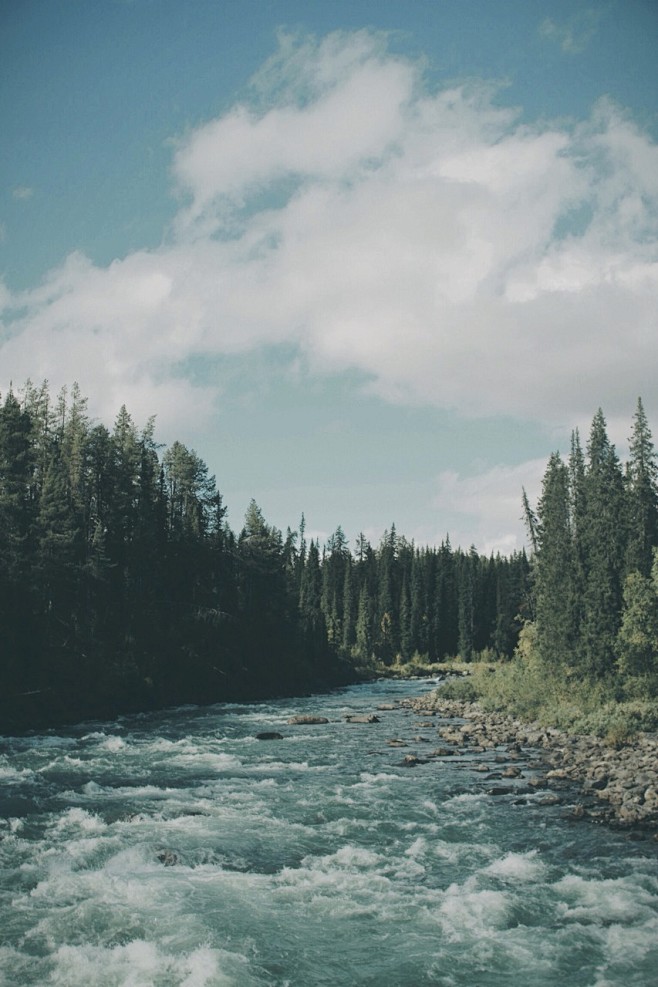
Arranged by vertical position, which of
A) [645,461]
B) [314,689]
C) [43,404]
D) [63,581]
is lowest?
[314,689]

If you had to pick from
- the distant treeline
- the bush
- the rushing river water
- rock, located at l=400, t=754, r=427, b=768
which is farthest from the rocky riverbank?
the distant treeline

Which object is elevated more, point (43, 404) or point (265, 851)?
point (43, 404)

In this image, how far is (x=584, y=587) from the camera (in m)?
48.3

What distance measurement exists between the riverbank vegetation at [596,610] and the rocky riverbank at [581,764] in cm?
146

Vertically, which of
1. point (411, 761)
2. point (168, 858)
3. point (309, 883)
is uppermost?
point (168, 858)

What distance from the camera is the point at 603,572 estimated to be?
44781 mm

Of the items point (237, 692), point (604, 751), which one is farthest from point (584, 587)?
point (237, 692)

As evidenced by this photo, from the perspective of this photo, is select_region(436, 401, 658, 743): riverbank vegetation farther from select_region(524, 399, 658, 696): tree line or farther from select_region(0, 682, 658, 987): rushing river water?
select_region(0, 682, 658, 987): rushing river water

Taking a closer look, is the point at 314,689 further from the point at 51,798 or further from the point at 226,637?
the point at 51,798

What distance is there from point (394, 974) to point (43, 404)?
59.9 meters

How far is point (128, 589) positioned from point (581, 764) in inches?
1570

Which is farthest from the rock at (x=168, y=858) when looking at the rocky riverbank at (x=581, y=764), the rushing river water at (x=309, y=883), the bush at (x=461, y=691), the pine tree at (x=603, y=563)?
the bush at (x=461, y=691)

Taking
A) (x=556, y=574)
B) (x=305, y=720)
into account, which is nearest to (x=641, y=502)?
(x=556, y=574)

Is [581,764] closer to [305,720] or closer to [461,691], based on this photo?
[305,720]
